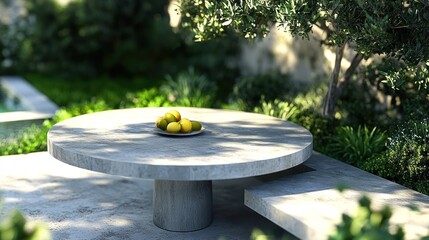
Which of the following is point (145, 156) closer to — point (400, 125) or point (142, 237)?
point (142, 237)

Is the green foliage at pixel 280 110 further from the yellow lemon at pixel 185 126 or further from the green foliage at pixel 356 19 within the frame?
the yellow lemon at pixel 185 126

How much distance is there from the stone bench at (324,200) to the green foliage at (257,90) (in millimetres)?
3334

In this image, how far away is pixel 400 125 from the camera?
775 centimetres

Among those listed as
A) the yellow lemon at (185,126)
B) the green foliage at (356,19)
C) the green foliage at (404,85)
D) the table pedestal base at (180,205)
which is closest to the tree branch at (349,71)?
the green foliage at (404,85)

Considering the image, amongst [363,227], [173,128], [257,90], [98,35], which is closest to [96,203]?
[173,128]

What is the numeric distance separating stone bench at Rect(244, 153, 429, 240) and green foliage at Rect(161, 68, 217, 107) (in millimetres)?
3607

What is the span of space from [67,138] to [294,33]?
8.20 feet

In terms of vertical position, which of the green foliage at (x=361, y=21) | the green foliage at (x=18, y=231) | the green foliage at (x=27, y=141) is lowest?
the green foliage at (x=27, y=141)

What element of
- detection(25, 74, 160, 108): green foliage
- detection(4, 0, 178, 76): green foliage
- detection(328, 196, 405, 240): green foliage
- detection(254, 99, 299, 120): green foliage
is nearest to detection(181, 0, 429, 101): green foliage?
detection(254, 99, 299, 120): green foliage

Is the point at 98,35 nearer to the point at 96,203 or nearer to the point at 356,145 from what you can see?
the point at 96,203

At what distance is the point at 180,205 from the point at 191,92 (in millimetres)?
4508

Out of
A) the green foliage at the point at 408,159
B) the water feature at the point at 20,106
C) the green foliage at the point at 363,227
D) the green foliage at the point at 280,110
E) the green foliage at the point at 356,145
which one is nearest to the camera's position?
the green foliage at the point at 363,227

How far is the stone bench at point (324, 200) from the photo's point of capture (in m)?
5.35

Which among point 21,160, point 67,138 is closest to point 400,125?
point 67,138
